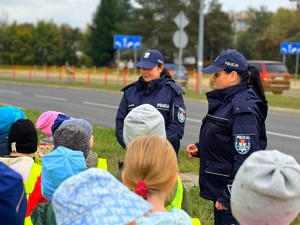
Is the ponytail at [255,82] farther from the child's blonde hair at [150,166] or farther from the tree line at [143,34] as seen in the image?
the tree line at [143,34]

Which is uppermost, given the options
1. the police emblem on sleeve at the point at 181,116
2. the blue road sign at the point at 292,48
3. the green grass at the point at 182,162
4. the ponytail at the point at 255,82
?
the blue road sign at the point at 292,48

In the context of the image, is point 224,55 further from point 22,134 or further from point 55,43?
point 55,43

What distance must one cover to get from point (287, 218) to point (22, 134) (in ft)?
8.20

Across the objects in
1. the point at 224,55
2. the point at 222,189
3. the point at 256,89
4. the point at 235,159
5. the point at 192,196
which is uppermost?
the point at 224,55

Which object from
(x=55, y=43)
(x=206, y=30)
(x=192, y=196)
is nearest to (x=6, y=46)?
(x=55, y=43)

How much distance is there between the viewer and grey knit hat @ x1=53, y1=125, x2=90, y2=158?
148 inches

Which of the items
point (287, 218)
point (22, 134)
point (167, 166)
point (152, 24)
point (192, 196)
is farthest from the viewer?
point (152, 24)

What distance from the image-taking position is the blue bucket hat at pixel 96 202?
6.29 feet

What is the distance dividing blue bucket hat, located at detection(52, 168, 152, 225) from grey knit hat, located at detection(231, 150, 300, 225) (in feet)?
1.61

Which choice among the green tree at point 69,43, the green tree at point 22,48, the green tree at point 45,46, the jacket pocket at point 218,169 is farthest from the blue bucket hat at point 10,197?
the green tree at point 69,43

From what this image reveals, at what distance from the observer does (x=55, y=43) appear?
8250 centimetres

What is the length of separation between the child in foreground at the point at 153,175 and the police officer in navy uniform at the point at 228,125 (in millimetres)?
1191

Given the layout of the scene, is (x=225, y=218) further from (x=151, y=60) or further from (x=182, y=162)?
(x=182, y=162)

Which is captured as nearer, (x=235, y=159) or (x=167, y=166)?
(x=167, y=166)
